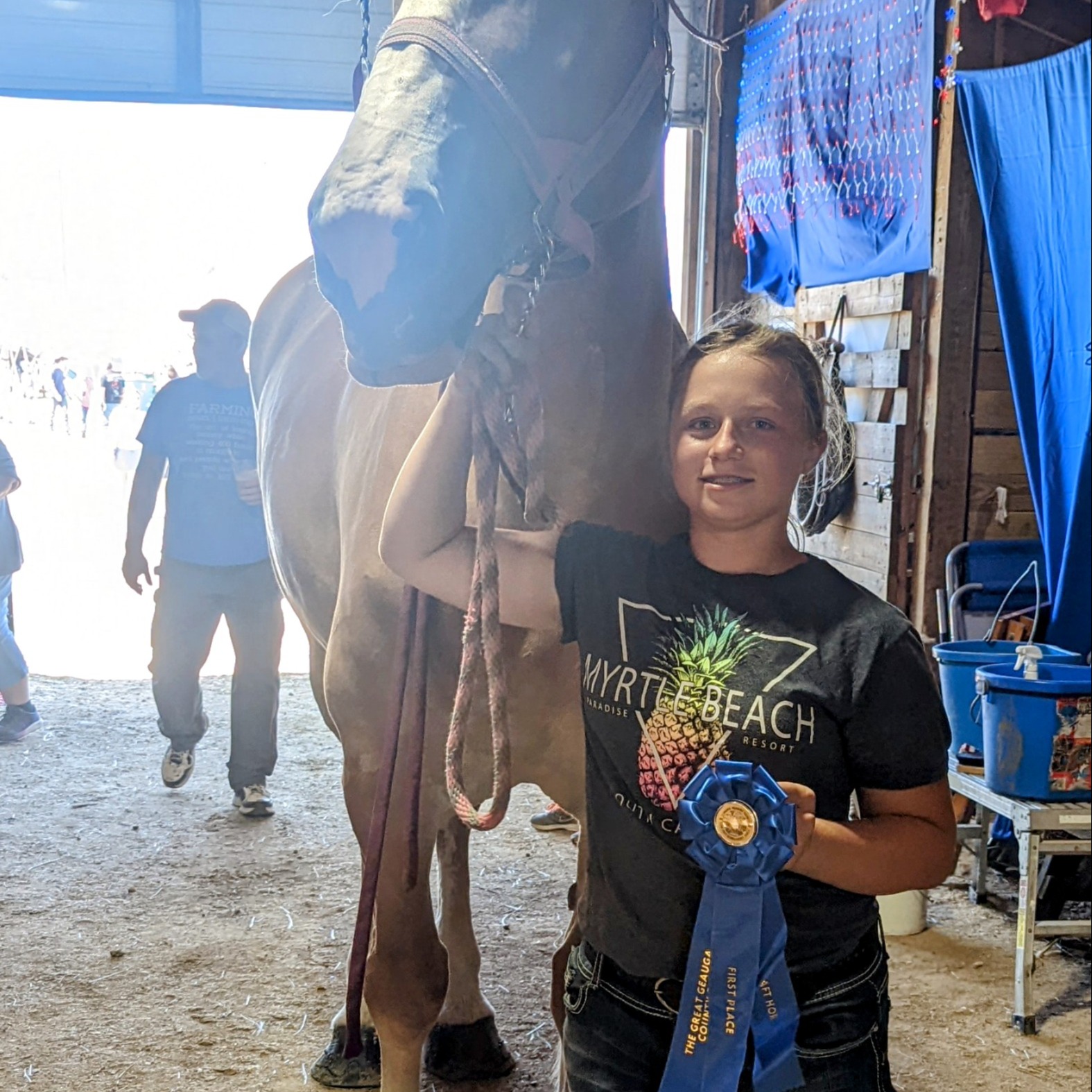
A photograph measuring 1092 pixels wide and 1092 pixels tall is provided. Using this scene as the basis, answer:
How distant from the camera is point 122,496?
12.0m

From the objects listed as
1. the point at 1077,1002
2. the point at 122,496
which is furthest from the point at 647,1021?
the point at 122,496

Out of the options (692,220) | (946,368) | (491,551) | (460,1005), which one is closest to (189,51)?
(692,220)

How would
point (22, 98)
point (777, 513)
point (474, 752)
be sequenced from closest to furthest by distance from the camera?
1. point (777, 513)
2. point (474, 752)
3. point (22, 98)

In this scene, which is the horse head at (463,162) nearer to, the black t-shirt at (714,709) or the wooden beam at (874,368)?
the black t-shirt at (714,709)

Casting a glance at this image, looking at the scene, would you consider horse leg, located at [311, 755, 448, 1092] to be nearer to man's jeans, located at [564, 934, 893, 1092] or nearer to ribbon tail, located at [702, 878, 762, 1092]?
man's jeans, located at [564, 934, 893, 1092]

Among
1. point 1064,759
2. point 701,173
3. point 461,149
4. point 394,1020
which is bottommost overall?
point 394,1020

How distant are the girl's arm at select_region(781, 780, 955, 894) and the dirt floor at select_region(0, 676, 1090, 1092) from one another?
1.42 m

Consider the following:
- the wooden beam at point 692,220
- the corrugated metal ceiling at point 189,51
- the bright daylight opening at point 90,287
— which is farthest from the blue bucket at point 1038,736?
the bright daylight opening at point 90,287

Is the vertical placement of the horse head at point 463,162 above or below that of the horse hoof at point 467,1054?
above

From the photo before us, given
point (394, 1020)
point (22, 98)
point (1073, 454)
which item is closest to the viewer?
point (394, 1020)

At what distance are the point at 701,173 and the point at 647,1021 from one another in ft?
16.4

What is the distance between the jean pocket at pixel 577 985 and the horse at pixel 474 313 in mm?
358

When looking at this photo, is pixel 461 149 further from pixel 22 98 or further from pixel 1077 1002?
A: pixel 22 98

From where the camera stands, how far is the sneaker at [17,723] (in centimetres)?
462
